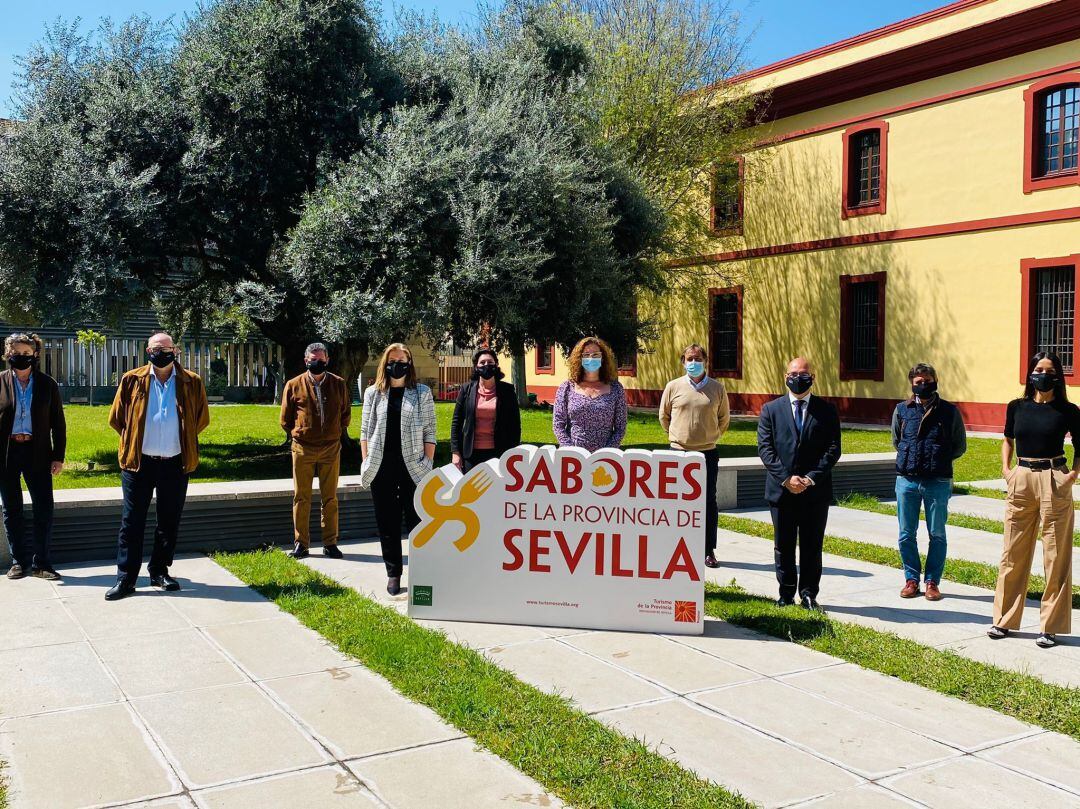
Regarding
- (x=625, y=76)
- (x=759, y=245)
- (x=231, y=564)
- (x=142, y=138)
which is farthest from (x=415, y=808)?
(x=759, y=245)

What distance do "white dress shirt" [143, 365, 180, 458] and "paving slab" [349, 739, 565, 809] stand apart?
12.0ft

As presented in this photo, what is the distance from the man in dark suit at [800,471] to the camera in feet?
21.7

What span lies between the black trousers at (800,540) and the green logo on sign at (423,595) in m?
2.42

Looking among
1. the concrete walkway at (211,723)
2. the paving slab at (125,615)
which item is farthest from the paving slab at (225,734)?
the paving slab at (125,615)

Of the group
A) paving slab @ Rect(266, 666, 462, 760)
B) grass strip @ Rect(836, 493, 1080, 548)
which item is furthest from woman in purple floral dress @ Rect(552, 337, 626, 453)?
grass strip @ Rect(836, 493, 1080, 548)

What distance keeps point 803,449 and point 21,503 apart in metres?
5.95

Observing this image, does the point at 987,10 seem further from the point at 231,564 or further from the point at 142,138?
the point at 231,564

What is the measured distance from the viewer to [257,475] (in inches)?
507

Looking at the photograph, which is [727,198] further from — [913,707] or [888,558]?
[913,707]

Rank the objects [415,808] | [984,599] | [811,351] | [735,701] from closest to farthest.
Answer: [415,808]
[735,701]
[984,599]
[811,351]

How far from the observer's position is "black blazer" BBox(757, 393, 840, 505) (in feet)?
21.7

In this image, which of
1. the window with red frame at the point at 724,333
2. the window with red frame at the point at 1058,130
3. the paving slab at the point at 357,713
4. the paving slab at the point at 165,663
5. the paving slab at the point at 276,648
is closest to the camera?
the paving slab at the point at 357,713

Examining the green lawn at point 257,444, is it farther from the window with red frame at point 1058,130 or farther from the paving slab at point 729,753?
the paving slab at point 729,753

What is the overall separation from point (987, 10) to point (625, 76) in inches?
325
